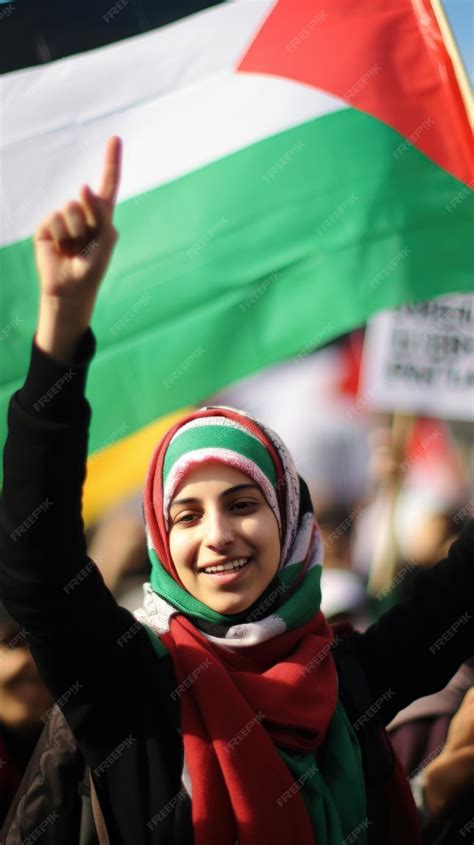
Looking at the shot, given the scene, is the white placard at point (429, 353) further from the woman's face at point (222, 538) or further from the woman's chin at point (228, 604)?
the woman's chin at point (228, 604)

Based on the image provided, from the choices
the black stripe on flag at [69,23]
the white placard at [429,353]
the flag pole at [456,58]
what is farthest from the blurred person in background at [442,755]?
the black stripe on flag at [69,23]

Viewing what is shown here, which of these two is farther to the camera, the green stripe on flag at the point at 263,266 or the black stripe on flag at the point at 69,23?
the black stripe on flag at the point at 69,23

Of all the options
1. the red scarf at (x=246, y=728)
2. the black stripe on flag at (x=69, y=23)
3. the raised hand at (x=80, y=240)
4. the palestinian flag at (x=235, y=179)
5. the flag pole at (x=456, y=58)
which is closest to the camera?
the raised hand at (x=80, y=240)

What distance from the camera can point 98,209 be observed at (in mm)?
1399

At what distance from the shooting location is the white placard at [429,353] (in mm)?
2721

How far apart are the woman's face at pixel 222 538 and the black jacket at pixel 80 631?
153 mm

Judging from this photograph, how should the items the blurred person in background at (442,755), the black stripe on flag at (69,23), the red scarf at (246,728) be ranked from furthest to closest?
the black stripe on flag at (69,23)
the blurred person in background at (442,755)
the red scarf at (246,728)

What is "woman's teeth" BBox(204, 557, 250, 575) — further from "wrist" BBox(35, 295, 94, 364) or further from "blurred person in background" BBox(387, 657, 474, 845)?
"blurred person in background" BBox(387, 657, 474, 845)

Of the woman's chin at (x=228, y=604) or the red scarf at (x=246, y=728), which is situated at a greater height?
the woman's chin at (x=228, y=604)

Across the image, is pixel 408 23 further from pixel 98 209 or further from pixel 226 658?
pixel 226 658

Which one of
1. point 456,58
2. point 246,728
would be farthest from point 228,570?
point 456,58

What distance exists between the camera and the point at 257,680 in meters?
1.74

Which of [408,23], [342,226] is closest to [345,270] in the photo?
[342,226]

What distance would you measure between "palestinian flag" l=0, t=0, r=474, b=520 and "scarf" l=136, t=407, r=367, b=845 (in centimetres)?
86
